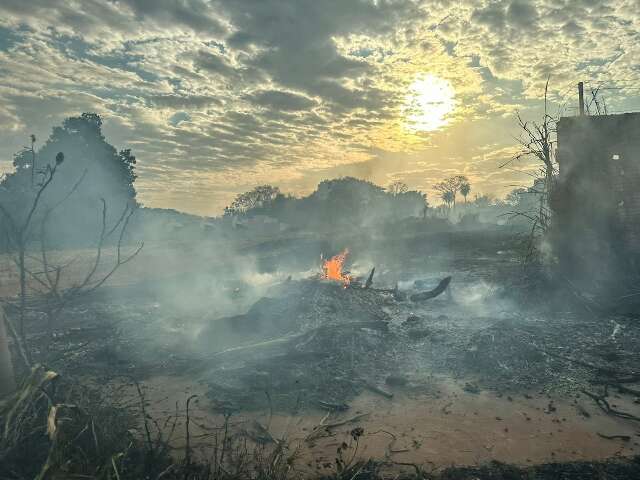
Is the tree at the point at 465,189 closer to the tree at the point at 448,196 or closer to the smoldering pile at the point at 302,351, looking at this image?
the tree at the point at 448,196

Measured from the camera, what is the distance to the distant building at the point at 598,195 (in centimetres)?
1373

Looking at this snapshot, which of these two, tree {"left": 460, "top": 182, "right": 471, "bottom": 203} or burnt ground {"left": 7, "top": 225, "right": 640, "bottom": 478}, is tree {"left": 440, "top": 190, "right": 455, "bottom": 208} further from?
burnt ground {"left": 7, "top": 225, "right": 640, "bottom": 478}

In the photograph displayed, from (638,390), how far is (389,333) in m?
5.48

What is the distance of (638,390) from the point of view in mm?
7141

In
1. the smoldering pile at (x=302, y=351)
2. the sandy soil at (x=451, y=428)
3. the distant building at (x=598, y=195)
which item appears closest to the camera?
the sandy soil at (x=451, y=428)

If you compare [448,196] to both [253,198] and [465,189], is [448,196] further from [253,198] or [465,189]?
[253,198]

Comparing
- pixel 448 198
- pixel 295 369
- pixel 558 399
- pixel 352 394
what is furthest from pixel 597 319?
pixel 448 198

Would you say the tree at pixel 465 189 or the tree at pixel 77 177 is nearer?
the tree at pixel 77 177

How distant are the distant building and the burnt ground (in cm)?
263

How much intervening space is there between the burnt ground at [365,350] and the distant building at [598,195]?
2633 mm

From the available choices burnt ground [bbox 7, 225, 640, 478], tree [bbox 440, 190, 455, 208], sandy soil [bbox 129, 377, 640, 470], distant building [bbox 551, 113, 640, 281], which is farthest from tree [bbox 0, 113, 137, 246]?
tree [bbox 440, 190, 455, 208]

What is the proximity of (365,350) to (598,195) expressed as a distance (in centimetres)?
1156

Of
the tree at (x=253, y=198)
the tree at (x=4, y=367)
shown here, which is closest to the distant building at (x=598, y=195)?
the tree at (x=4, y=367)

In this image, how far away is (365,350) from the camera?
9469 mm
